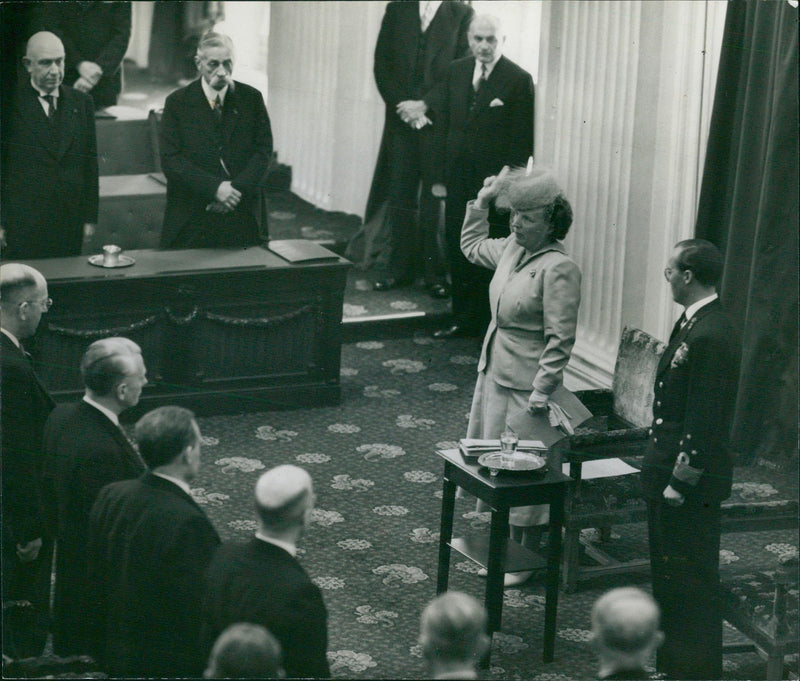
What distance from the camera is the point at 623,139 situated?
7.30 meters

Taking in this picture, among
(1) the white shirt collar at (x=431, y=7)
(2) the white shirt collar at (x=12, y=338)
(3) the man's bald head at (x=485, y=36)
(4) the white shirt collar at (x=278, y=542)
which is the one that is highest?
(1) the white shirt collar at (x=431, y=7)

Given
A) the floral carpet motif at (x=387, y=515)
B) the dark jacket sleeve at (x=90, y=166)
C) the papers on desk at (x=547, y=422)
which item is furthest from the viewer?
the dark jacket sleeve at (x=90, y=166)

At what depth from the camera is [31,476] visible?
4250 mm

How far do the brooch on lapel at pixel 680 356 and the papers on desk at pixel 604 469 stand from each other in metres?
1.14

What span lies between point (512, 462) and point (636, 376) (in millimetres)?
1198

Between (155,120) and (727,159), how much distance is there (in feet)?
14.6

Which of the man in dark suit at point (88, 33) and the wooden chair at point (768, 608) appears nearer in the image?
the wooden chair at point (768, 608)

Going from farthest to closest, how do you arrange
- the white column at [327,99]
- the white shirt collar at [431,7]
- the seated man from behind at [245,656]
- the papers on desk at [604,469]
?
the white column at [327,99] < the white shirt collar at [431,7] < the papers on desk at [604,469] < the seated man from behind at [245,656]

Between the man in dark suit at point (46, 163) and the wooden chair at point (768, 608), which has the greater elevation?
the man in dark suit at point (46, 163)

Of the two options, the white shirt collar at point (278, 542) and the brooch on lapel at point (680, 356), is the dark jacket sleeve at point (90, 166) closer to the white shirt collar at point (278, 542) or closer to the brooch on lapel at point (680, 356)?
the brooch on lapel at point (680, 356)

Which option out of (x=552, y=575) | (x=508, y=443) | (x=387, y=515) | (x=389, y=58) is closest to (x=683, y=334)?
(x=508, y=443)

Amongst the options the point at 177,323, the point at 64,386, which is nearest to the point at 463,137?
the point at 177,323

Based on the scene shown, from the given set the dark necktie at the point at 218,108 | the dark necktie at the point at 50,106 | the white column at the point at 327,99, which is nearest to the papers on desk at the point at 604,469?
the dark necktie at the point at 218,108

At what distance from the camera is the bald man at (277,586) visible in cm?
316
